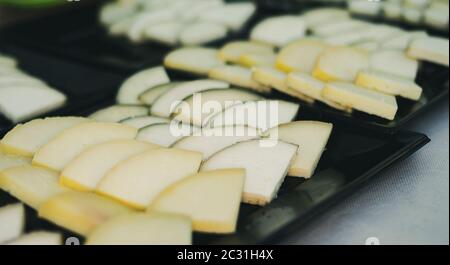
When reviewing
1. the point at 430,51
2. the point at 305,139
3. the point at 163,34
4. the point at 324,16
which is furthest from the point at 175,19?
the point at 305,139

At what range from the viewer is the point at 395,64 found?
1.65m

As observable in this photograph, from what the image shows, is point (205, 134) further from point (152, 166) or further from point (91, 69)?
point (91, 69)

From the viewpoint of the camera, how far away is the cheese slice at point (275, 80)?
152 cm

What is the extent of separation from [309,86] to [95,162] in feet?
2.25

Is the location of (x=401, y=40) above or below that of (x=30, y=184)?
below

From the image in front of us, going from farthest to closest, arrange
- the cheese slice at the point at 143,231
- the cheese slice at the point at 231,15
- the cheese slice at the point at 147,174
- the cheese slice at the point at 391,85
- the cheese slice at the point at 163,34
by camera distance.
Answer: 1. the cheese slice at the point at 231,15
2. the cheese slice at the point at 163,34
3. the cheese slice at the point at 391,85
4. the cheese slice at the point at 147,174
5. the cheese slice at the point at 143,231

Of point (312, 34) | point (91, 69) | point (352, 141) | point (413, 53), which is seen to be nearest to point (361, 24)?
point (312, 34)

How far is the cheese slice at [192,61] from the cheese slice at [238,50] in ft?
0.11

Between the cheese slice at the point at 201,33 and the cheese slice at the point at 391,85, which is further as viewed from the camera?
the cheese slice at the point at 201,33

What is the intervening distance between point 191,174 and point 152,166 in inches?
3.4

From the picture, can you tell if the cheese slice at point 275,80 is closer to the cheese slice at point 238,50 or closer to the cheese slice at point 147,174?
the cheese slice at point 238,50

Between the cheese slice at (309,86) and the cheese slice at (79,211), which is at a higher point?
the cheese slice at (79,211)

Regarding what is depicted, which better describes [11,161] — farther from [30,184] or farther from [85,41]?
[85,41]

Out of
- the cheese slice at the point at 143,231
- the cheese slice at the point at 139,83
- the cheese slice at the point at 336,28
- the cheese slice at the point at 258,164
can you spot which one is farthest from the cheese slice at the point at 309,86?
the cheese slice at the point at 143,231
